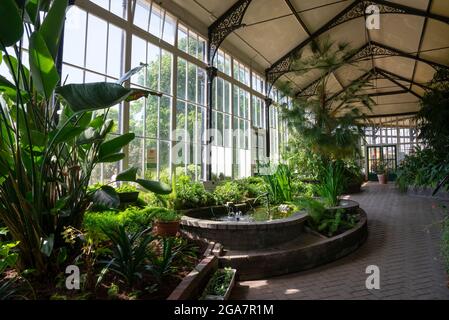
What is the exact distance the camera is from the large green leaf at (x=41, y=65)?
1874mm

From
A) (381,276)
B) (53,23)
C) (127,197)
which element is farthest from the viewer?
(127,197)

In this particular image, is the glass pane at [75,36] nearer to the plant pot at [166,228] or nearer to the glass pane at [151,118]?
the glass pane at [151,118]

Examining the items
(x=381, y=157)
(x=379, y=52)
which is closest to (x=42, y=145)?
(x=379, y=52)

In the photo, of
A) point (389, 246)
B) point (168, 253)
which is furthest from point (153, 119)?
point (389, 246)

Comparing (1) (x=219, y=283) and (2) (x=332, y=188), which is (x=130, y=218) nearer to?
(1) (x=219, y=283)

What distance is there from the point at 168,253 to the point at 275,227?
1.65 metres

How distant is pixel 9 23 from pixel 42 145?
799 millimetres

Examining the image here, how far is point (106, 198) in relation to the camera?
2.31 meters

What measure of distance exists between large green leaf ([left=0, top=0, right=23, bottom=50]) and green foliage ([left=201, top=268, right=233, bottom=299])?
2.25 meters

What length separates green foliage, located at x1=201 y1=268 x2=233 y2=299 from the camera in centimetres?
262

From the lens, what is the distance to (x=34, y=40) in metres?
1.86

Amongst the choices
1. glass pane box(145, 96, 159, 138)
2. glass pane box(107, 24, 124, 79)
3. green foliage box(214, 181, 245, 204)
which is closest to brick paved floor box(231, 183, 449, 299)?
green foliage box(214, 181, 245, 204)

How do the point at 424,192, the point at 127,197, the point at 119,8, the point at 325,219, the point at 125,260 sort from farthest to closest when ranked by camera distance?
the point at 424,192 → the point at 119,8 → the point at 325,219 → the point at 127,197 → the point at 125,260

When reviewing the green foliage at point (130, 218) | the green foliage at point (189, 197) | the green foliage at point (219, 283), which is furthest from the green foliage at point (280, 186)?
the green foliage at point (219, 283)
